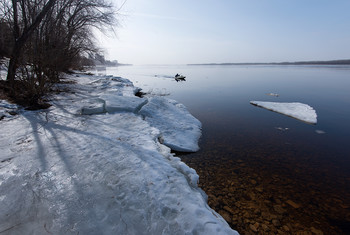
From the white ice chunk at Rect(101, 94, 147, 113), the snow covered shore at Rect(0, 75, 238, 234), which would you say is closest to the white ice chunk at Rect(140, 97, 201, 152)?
the white ice chunk at Rect(101, 94, 147, 113)

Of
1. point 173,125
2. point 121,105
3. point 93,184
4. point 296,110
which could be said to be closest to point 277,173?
point 173,125

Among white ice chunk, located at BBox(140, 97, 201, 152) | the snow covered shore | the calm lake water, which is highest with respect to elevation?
the snow covered shore

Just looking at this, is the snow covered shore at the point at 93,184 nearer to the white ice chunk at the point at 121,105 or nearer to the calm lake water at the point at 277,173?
the calm lake water at the point at 277,173

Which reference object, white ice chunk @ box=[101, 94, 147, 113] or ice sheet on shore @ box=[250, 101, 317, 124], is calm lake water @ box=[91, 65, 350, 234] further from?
white ice chunk @ box=[101, 94, 147, 113]

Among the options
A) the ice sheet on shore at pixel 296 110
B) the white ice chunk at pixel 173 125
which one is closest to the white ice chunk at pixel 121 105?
the white ice chunk at pixel 173 125

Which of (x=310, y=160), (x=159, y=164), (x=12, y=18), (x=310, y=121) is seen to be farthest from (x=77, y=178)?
(x=310, y=121)

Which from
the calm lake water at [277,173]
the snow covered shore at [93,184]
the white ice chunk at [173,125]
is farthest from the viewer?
the white ice chunk at [173,125]

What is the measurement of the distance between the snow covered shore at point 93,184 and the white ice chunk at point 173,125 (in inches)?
42.4

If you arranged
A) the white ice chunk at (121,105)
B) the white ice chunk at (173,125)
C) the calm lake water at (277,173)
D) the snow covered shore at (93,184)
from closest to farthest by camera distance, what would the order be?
1. the snow covered shore at (93,184)
2. the calm lake water at (277,173)
3. the white ice chunk at (173,125)
4. the white ice chunk at (121,105)

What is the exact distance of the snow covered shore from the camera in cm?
210

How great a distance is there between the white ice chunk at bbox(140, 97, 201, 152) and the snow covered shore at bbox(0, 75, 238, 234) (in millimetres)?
1077

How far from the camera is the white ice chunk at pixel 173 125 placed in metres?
5.83

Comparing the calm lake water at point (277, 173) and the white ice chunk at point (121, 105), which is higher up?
the white ice chunk at point (121, 105)

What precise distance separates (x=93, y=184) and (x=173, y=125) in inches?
191
